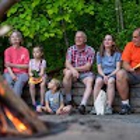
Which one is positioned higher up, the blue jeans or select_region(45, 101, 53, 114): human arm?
the blue jeans

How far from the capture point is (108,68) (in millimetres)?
A: 9180

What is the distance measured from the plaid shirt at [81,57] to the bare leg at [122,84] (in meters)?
0.72

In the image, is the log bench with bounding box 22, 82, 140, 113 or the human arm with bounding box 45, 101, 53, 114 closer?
the human arm with bounding box 45, 101, 53, 114

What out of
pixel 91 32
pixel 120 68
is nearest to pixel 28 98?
pixel 120 68

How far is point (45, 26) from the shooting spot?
10.8 meters

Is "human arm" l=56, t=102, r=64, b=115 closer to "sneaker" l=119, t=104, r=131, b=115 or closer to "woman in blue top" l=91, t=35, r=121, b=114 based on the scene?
"woman in blue top" l=91, t=35, r=121, b=114

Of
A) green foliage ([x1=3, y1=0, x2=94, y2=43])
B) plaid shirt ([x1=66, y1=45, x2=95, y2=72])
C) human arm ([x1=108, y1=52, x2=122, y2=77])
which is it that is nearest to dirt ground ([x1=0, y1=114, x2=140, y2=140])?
human arm ([x1=108, y1=52, x2=122, y2=77])

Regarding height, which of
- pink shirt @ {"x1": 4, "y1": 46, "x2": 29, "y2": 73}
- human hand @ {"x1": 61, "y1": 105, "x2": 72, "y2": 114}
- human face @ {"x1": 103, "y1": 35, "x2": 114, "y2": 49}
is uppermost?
human face @ {"x1": 103, "y1": 35, "x2": 114, "y2": 49}

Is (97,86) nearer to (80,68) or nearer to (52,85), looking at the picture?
(80,68)

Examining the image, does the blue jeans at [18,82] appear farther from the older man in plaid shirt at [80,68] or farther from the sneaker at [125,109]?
the sneaker at [125,109]

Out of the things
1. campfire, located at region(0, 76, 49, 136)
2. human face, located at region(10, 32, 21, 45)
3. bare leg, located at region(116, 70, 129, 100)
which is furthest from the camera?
human face, located at region(10, 32, 21, 45)

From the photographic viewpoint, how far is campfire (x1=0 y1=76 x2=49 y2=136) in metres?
3.87

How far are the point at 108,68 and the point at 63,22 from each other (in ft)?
8.92

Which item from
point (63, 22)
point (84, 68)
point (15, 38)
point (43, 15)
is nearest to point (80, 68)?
point (84, 68)
